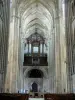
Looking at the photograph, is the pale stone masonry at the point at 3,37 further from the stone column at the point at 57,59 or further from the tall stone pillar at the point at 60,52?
the stone column at the point at 57,59

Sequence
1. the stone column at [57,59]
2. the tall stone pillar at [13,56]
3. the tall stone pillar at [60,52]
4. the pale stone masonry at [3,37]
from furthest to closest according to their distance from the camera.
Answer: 1. the stone column at [57,59]
2. the tall stone pillar at [60,52]
3. the tall stone pillar at [13,56]
4. the pale stone masonry at [3,37]

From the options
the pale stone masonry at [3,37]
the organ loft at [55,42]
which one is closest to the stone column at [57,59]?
the organ loft at [55,42]

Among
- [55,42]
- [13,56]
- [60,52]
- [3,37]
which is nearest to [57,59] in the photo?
[60,52]

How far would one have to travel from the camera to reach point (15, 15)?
1561 inches

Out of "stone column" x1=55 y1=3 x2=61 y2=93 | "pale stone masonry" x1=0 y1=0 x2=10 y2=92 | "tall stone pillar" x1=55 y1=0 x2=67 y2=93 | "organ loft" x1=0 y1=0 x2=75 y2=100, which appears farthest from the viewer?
"stone column" x1=55 y1=3 x2=61 y2=93

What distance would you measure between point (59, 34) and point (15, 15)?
7.95 m

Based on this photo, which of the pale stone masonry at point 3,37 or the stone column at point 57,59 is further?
the stone column at point 57,59

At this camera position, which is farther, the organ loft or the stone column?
the stone column

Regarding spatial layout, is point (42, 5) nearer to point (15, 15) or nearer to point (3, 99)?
point (15, 15)

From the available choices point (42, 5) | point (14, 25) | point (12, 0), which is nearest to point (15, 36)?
point (14, 25)

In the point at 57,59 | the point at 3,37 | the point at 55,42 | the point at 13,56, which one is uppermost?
the point at 55,42

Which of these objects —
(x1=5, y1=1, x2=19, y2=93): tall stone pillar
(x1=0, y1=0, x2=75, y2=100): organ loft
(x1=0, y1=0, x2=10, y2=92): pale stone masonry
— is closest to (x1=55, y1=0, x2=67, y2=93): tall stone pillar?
(x1=0, y1=0, x2=75, y2=100): organ loft

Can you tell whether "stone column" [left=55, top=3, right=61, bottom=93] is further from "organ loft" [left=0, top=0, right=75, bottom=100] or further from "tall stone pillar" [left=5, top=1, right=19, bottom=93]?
"tall stone pillar" [left=5, top=1, right=19, bottom=93]

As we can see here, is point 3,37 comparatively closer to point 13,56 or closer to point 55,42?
point 13,56
